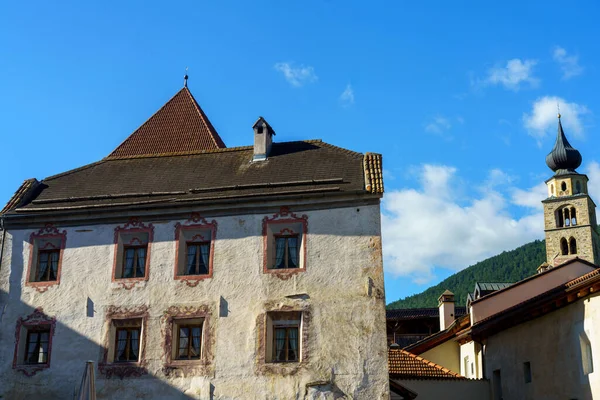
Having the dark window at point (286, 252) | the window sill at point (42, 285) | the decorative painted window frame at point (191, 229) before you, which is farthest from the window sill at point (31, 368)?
the dark window at point (286, 252)

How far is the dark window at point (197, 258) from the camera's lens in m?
24.5

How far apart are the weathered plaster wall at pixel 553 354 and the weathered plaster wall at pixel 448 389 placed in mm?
1599

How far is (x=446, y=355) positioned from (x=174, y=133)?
18088 millimetres

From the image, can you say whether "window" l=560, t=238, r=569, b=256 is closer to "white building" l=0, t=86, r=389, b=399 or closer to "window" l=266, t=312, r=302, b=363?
"white building" l=0, t=86, r=389, b=399

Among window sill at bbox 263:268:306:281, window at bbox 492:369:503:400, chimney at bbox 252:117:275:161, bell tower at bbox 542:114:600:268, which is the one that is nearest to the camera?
window sill at bbox 263:268:306:281

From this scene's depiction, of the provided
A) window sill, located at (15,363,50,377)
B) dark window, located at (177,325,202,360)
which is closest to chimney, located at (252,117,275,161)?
dark window, located at (177,325,202,360)

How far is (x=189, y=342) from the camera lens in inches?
934

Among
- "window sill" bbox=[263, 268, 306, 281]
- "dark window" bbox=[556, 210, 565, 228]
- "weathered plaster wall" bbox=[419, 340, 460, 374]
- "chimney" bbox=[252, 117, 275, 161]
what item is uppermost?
"dark window" bbox=[556, 210, 565, 228]

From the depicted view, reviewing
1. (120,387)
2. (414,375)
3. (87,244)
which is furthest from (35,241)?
(414,375)

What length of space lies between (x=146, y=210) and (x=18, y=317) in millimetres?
5884

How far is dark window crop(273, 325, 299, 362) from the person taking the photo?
22922 millimetres

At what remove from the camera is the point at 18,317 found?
24953 millimetres

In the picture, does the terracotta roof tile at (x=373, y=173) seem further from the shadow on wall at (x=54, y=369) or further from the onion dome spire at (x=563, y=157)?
the onion dome spire at (x=563, y=157)

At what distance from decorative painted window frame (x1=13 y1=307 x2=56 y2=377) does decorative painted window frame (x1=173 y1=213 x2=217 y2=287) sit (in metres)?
4.77
